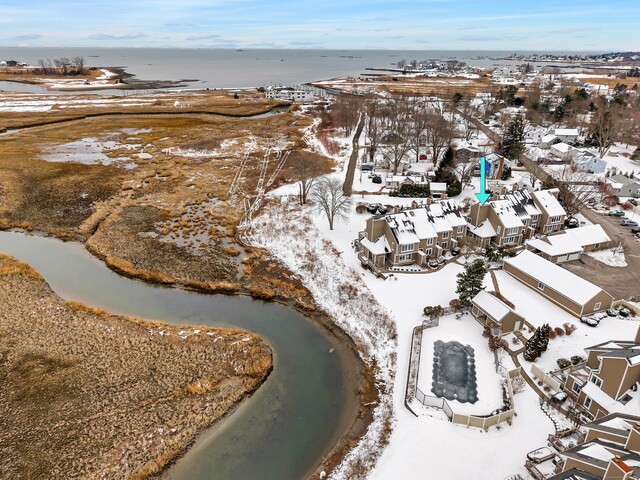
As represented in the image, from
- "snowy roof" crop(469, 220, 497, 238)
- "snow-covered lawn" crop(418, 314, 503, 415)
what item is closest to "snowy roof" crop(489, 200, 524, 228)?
"snowy roof" crop(469, 220, 497, 238)

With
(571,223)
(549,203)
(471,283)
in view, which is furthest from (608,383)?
(571,223)

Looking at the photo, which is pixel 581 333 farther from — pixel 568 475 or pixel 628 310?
pixel 568 475

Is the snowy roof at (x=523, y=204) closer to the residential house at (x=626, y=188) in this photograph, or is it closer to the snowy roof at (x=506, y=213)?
the snowy roof at (x=506, y=213)

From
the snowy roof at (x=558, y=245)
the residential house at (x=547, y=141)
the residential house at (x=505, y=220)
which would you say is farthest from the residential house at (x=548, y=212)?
the residential house at (x=547, y=141)

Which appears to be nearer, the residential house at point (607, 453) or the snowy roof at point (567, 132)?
the residential house at point (607, 453)

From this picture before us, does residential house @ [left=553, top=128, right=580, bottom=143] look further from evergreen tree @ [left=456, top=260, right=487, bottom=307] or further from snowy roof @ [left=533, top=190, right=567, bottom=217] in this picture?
evergreen tree @ [left=456, top=260, right=487, bottom=307]

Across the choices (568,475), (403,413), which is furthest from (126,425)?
(568,475)

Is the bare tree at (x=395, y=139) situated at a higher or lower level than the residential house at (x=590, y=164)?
higher
